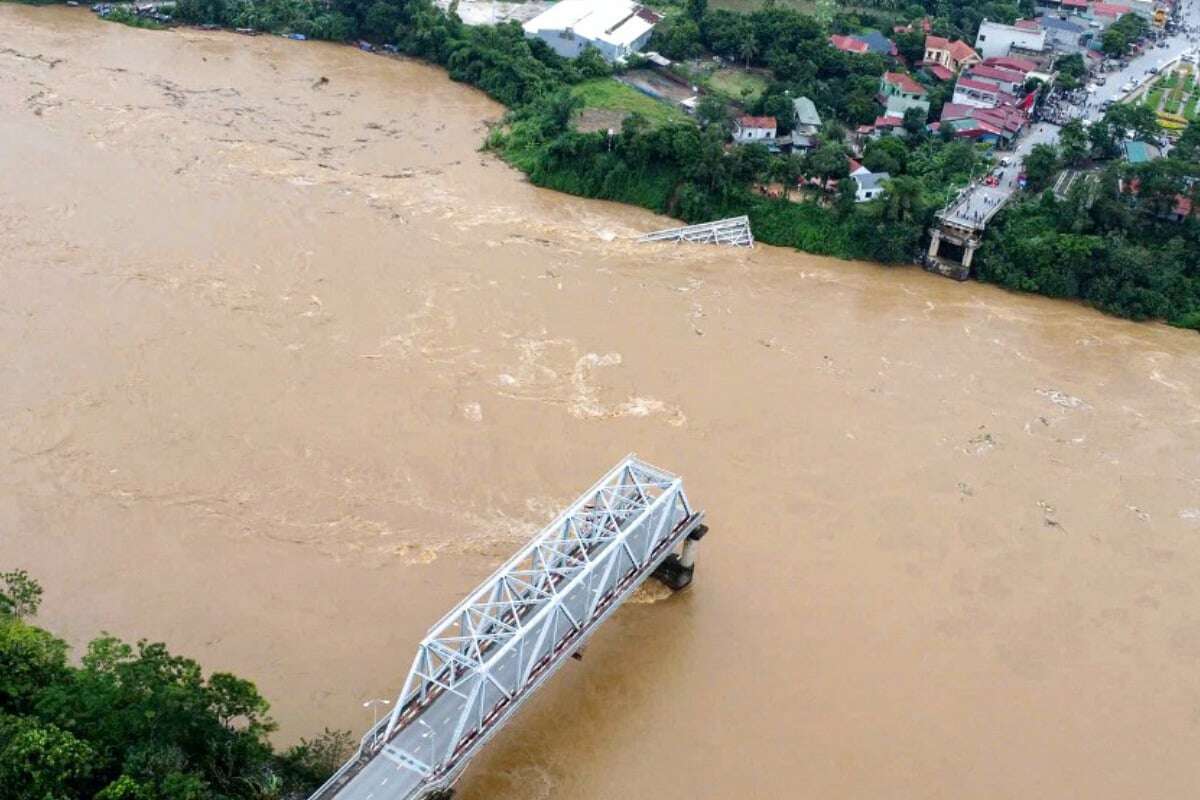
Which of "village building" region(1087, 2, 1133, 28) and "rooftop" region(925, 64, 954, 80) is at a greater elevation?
"village building" region(1087, 2, 1133, 28)

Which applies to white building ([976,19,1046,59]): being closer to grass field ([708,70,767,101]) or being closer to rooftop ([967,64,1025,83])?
rooftop ([967,64,1025,83])

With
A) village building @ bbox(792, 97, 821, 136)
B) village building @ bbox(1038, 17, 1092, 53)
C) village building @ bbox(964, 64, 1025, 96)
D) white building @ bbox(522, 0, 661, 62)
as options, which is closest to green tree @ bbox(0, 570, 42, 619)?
village building @ bbox(792, 97, 821, 136)

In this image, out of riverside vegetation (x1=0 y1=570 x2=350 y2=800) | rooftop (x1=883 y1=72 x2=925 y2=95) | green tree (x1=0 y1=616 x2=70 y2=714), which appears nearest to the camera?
riverside vegetation (x1=0 y1=570 x2=350 y2=800)

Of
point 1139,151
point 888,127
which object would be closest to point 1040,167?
point 1139,151

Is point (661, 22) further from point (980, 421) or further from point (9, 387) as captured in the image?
point (9, 387)

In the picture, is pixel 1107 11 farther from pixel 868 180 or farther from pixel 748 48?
pixel 868 180

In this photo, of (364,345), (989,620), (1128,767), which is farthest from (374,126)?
(1128,767)

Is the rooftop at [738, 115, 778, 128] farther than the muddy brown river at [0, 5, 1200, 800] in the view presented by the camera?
Yes
